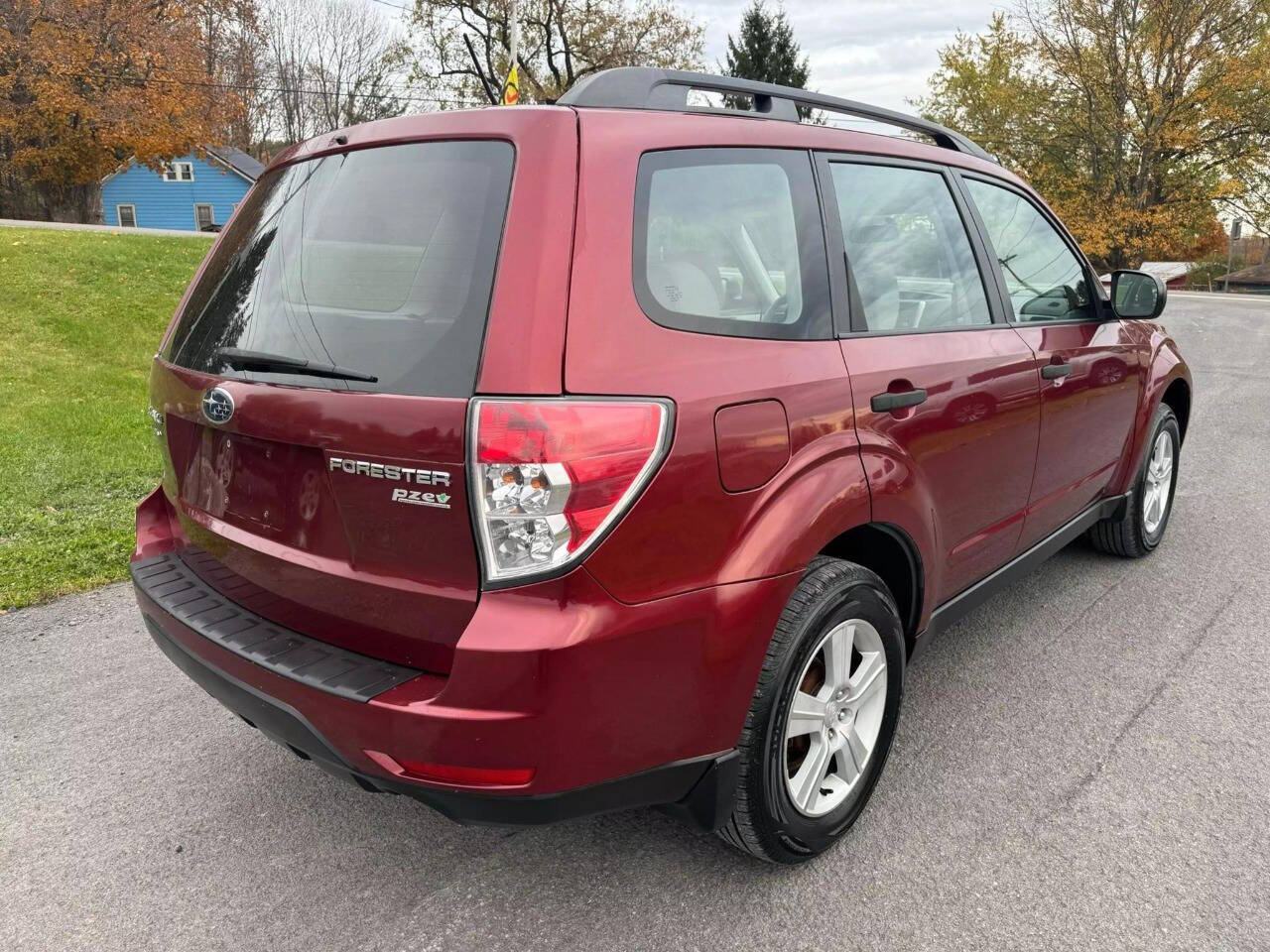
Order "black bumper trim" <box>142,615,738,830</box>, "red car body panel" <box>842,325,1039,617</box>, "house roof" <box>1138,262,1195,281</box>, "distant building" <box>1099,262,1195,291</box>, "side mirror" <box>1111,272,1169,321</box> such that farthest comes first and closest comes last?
"distant building" <box>1099,262,1195,291</box>
"house roof" <box>1138,262,1195,281</box>
"side mirror" <box>1111,272,1169,321</box>
"red car body panel" <box>842,325,1039,617</box>
"black bumper trim" <box>142,615,738,830</box>

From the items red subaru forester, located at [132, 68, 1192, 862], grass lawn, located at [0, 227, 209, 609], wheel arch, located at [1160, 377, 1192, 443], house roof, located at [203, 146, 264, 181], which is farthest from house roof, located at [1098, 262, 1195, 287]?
house roof, located at [203, 146, 264, 181]

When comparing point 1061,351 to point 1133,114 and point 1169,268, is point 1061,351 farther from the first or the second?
point 1169,268

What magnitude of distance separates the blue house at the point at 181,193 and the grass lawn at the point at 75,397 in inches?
1463

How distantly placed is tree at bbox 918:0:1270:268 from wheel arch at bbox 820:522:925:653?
33.1m

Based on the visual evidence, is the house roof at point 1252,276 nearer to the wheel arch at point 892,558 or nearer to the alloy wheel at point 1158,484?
the alloy wheel at point 1158,484

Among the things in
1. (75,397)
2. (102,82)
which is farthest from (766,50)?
(75,397)

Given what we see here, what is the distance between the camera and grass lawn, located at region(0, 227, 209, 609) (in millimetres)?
4711

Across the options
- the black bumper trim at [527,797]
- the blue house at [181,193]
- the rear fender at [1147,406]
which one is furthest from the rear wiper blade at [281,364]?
the blue house at [181,193]

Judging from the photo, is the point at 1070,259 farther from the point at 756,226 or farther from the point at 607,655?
the point at 607,655

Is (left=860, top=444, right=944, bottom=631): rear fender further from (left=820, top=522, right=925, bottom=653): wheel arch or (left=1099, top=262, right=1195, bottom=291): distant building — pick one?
(left=1099, top=262, right=1195, bottom=291): distant building

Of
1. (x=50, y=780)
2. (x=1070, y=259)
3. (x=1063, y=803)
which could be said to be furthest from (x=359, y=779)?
(x=1070, y=259)

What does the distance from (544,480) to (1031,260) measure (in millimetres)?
2544

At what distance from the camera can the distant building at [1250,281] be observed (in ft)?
127

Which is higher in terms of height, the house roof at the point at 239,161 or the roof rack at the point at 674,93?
the house roof at the point at 239,161
